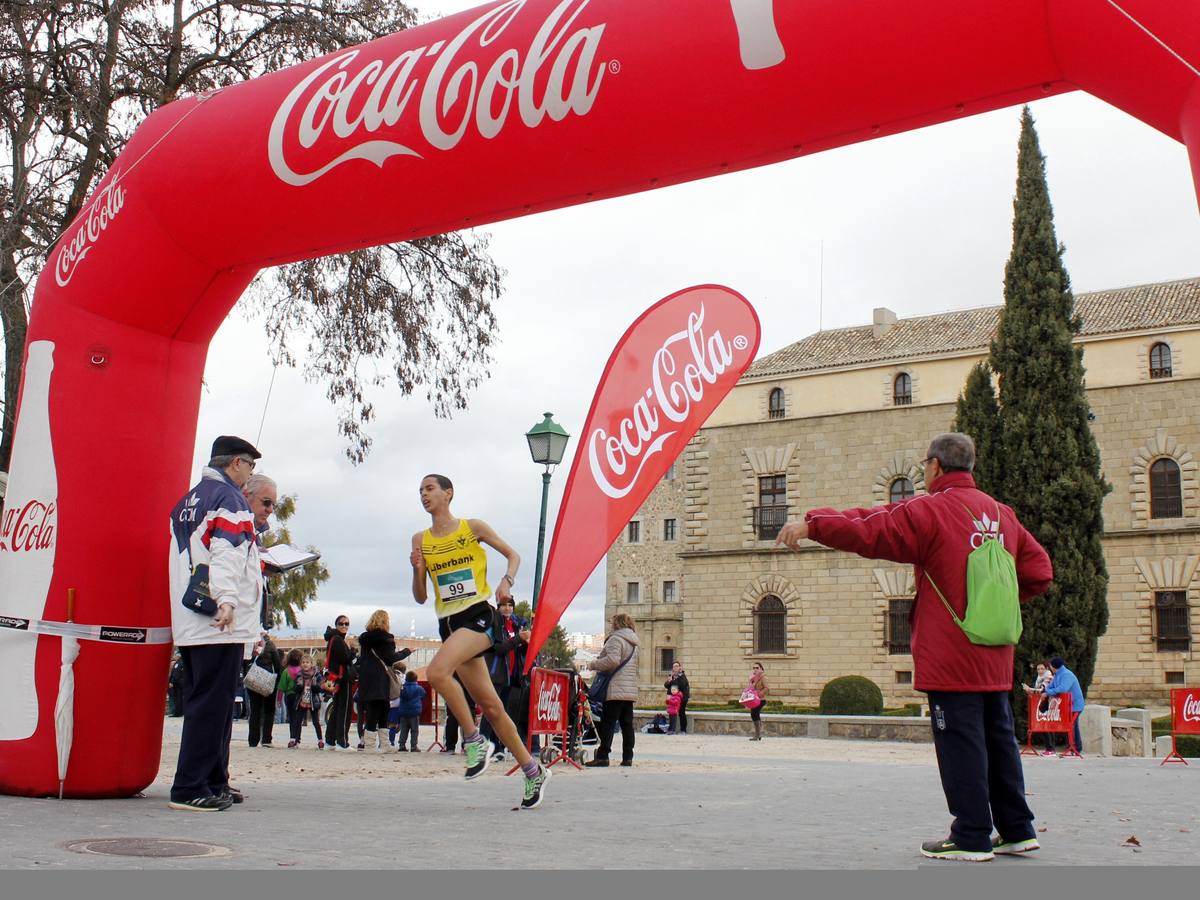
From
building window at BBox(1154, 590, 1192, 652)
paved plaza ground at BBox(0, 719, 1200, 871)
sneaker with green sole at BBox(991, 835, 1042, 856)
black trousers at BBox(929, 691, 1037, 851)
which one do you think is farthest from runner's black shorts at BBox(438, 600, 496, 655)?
building window at BBox(1154, 590, 1192, 652)

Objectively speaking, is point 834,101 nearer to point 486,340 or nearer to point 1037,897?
point 1037,897

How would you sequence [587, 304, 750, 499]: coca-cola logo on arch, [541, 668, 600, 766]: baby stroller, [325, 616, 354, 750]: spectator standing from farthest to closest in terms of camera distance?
[325, 616, 354, 750]: spectator standing, [541, 668, 600, 766]: baby stroller, [587, 304, 750, 499]: coca-cola logo on arch

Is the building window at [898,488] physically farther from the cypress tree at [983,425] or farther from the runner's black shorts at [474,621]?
the runner's black shorts at [474,621]

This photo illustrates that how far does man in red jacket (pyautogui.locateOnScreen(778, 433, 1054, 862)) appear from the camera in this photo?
5.02 m

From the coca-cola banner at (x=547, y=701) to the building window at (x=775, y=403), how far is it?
35486 millimetres

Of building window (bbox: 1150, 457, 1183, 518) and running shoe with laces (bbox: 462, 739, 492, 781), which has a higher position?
building window (bbox: 1150, 457, 1183, 518)

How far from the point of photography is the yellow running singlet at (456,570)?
23.5 feet

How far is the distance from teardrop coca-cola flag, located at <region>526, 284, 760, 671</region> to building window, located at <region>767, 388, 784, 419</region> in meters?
38.5

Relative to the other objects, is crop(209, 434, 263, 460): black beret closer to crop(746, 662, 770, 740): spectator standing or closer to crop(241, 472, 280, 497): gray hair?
crop(241, 472, 280, 497): gray hair

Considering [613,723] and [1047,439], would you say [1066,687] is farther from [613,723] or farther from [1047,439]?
[1047,439]

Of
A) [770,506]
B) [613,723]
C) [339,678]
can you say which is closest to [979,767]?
[613,723]

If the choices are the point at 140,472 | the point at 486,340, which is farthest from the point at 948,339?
the point at 140,472

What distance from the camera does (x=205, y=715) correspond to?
21.8ft

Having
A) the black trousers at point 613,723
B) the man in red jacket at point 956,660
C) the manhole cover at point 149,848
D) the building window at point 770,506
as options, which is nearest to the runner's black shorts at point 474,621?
the manhole cover at point 149,848
